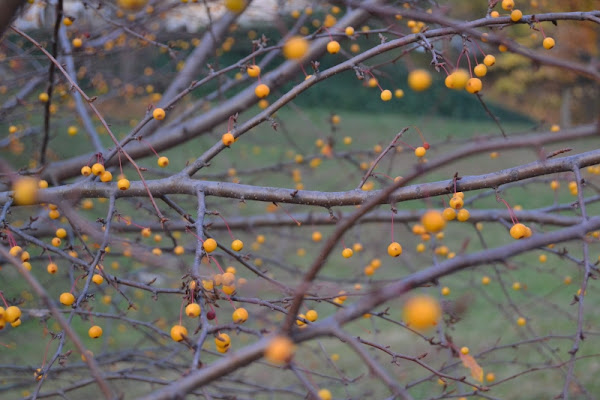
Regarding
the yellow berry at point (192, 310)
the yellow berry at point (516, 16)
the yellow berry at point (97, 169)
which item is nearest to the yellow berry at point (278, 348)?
the yellow berry at point (192, 310)

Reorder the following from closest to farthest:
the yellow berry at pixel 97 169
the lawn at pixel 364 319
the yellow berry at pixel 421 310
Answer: the yellow berry at pixel 421 310
the yellow berry at pixel 97 169
the lawn at pixel 364 319

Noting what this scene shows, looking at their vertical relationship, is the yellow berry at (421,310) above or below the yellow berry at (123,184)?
below

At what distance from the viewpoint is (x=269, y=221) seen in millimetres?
3342

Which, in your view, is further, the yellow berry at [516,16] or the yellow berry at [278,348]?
the yellow berry at [516,16]

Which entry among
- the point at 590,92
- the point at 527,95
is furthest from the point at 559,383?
the point at 527,95

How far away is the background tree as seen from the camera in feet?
3.32

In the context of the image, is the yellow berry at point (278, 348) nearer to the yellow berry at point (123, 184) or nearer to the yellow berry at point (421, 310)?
the yellow berry at point (421, 310)

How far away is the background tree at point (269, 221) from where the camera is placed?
1.01 meters

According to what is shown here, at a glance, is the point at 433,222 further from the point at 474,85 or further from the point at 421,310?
the point at 474,85

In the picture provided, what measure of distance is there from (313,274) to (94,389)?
3042 millimetres

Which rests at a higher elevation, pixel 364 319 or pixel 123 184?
pixel 123 184

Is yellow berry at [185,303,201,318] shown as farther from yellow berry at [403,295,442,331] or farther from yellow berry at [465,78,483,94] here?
yellow berry at [465,78,483,94]

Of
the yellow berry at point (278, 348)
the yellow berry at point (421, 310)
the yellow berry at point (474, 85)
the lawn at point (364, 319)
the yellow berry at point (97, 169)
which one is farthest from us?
the lawn at point (364, 319)

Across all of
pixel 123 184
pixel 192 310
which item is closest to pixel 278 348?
pixel 192 310
